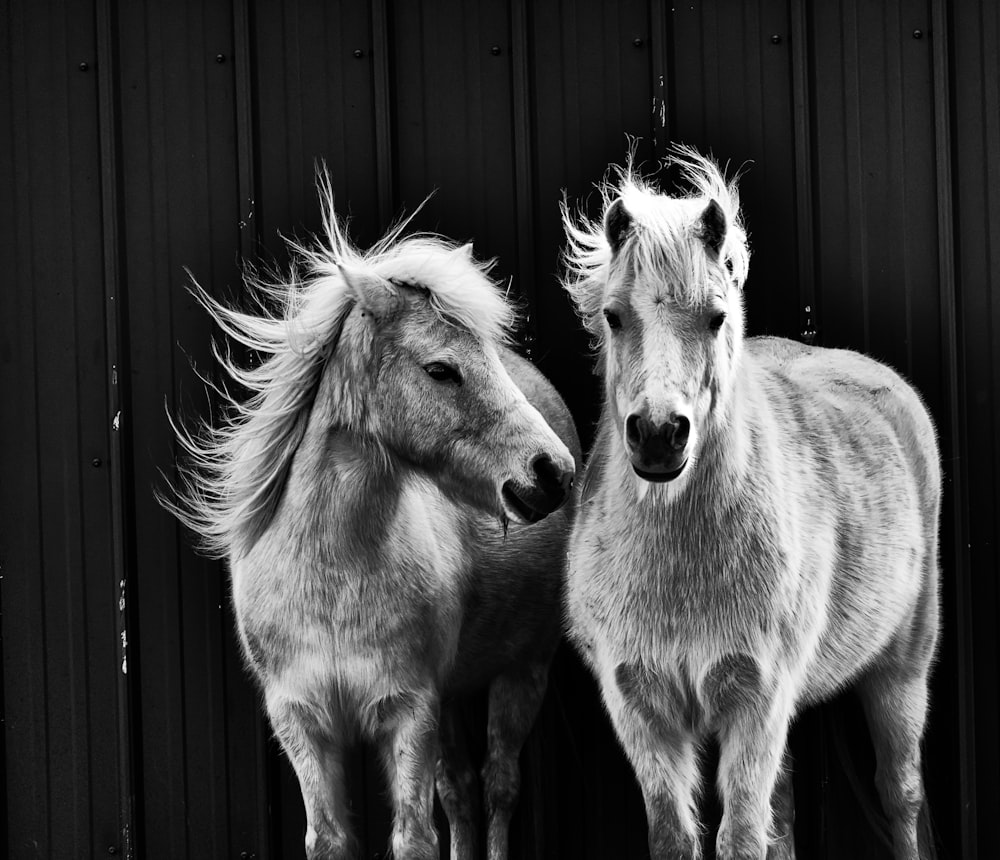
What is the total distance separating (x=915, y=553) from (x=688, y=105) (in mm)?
1670

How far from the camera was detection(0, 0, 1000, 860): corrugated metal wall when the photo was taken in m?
4.16

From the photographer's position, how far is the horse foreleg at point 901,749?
379cm

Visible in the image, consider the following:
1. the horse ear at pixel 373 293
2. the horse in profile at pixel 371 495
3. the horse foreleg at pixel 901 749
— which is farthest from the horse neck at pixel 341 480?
the horse foreleg at pixel 901 749

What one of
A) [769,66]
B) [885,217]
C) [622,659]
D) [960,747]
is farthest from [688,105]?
[960,747]

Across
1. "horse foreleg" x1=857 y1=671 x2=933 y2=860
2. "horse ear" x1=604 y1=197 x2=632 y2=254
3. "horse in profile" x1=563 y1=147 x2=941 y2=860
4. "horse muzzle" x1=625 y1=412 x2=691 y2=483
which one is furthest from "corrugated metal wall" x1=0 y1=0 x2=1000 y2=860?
"horse muzzle" x1=625 y1=412 x2=691 y2=483

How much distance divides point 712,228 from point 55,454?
97.3 inches

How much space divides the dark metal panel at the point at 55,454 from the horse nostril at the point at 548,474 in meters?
1.85

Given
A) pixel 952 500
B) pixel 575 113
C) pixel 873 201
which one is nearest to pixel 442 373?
pixel 575 113

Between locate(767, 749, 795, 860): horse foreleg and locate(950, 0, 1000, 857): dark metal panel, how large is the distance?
0.71m

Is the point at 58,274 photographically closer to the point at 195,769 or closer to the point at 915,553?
the point at 195,769

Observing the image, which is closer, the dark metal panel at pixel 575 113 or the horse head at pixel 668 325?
the horse head at pixel 668 325

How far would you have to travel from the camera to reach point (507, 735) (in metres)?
3.88

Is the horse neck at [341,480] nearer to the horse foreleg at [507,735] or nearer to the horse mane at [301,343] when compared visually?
the horse mane at [301,343]

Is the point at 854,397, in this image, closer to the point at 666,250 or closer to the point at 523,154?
the point at 666,250
